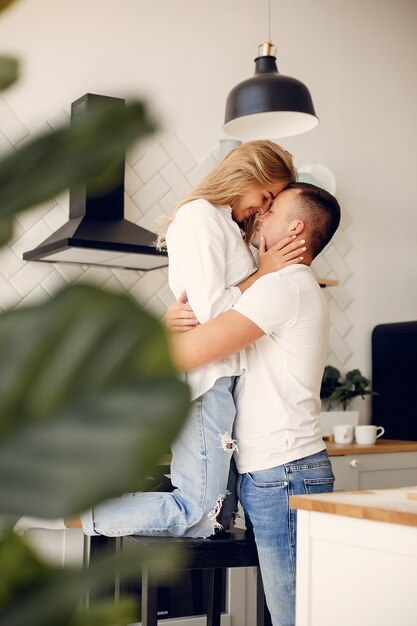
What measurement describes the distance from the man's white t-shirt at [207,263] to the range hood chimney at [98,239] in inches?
41.4

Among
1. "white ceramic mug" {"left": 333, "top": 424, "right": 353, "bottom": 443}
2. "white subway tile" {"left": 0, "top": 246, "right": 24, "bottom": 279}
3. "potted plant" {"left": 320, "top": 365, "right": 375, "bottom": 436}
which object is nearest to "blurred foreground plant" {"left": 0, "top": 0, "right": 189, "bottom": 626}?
"white subway tile" {"left": 0, "top": 246, "right": 24, "bottom": 279}

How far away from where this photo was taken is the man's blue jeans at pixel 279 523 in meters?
1.83

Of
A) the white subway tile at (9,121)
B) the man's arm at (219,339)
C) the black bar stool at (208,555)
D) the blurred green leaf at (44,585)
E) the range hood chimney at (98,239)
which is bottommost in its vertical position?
the black bar stool at (208,555)

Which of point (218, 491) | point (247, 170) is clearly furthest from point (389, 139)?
point (218, 491)

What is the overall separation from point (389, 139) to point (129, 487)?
4670 mm

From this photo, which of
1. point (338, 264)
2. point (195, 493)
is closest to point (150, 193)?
point (338, 264)

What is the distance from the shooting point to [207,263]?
6.23 feet

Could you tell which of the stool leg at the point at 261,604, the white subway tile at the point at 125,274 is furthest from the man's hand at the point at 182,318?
the white subway tile at the point at 125,274

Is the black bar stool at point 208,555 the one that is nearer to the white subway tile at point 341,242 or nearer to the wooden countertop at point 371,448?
the wooden countertop at point 371,448

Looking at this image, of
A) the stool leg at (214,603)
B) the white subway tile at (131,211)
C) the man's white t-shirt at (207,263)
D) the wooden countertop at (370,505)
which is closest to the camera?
the wooden countertop at (370,505)

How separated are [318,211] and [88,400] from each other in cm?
197

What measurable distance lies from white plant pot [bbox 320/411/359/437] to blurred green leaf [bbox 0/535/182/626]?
3.70 meters

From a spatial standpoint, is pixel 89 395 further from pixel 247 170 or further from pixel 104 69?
pixel 104 69

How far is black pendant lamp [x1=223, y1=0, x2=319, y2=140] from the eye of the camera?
2.80 meters
